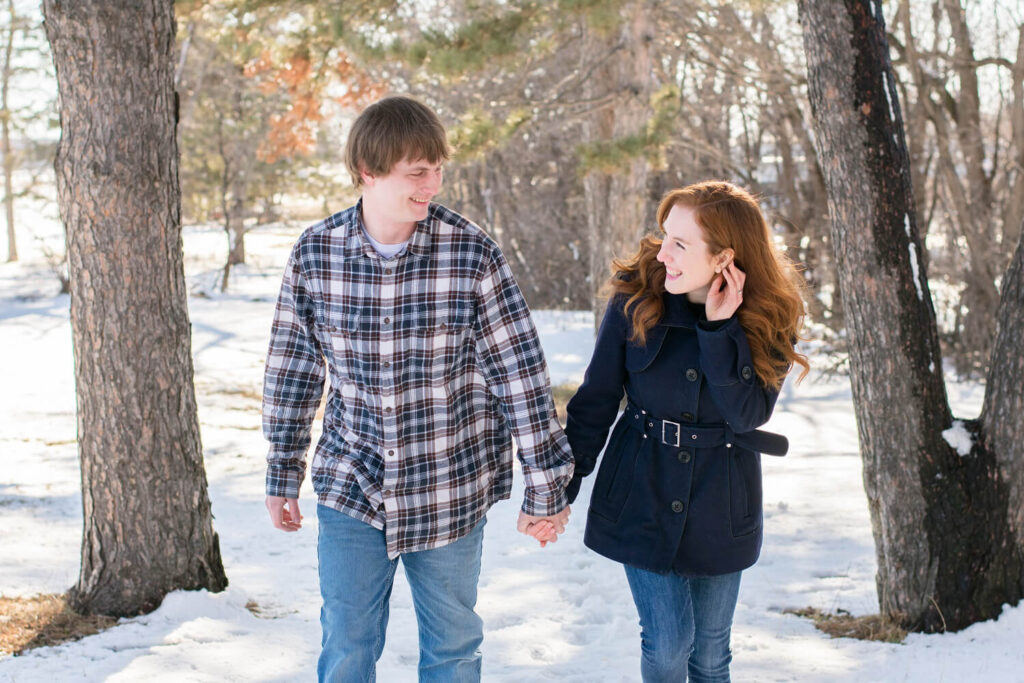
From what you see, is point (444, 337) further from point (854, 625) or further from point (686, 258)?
point (854, 625)

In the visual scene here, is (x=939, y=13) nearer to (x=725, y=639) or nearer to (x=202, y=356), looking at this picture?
(x=202, y=356)

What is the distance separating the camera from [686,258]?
2.46 meters

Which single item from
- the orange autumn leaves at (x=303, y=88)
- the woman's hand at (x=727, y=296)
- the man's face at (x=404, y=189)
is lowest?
the woman's hand at (x=727, y=296)

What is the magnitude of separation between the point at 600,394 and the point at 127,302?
6.99 ft

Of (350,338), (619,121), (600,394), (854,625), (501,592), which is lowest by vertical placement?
(501,592)

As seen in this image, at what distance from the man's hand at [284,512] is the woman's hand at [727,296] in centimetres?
116

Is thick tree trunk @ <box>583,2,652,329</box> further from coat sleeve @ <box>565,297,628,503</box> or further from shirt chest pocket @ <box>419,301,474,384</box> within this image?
shirt chest pocket @ <box>419,301,474,384</box>

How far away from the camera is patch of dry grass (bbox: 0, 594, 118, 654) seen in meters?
3.63

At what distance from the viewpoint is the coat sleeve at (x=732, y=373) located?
2.41 meters

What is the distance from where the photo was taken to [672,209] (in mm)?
2541

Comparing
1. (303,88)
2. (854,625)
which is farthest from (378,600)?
(303,88)

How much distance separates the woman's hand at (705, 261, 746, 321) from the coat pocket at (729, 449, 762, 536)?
0.37 metres

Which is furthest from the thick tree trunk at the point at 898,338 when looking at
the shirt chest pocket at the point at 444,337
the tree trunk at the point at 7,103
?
the tree trunk at the point at 7,103

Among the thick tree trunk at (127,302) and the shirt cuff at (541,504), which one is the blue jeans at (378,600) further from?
the thick tree trunk at (127,302)
